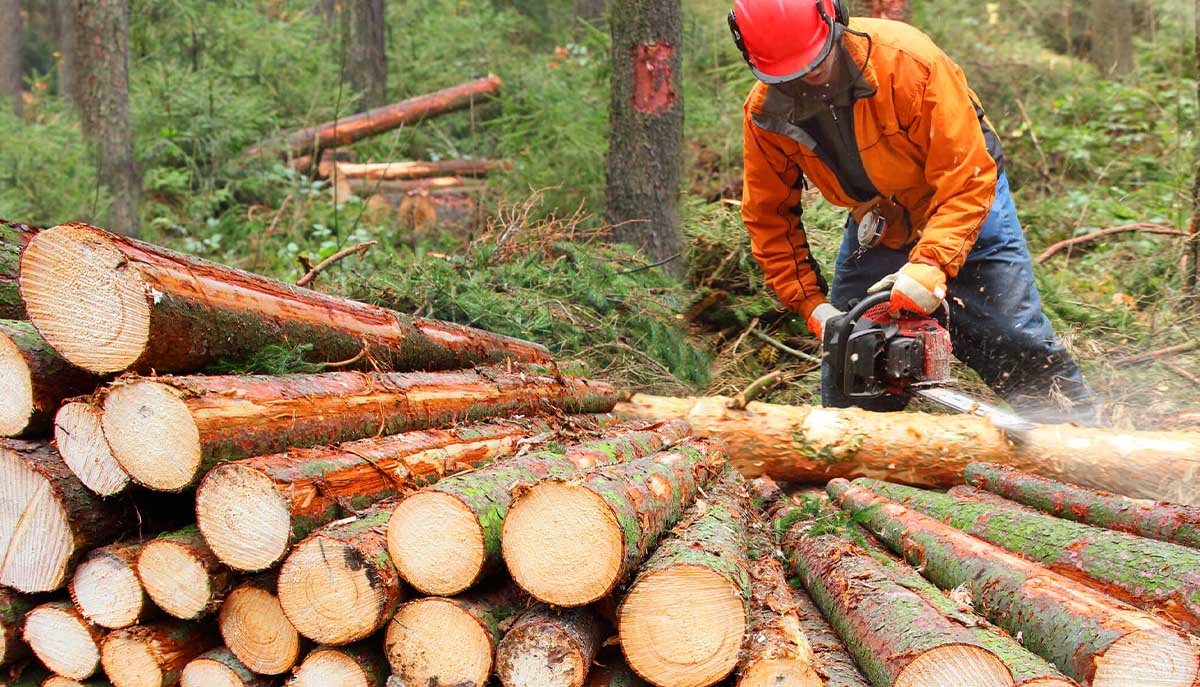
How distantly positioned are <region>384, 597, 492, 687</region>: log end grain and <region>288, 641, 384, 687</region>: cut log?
0.09 metres

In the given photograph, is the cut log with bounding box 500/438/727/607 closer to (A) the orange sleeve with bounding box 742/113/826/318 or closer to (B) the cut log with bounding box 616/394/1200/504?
(B) the cut log with bounding box 616/394/1200/504

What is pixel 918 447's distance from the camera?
396 cm

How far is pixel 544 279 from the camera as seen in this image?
17.3ft

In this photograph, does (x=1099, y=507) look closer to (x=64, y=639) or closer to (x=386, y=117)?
(x=64, y=639)

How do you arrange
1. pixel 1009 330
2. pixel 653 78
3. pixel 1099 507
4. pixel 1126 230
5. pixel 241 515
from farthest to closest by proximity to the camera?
1. pixel 653 78
2. pixel 1126 230
3. pixel 1009 330
4. pixel 1099 507
5. pixel 241 515

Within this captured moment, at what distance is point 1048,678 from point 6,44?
1980 cm

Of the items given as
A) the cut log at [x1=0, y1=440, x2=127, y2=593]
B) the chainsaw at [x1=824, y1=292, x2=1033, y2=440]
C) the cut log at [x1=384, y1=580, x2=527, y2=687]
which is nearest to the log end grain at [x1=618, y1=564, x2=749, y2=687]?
the cut log at [x1=384, y1=580, x2=527, y2=687]

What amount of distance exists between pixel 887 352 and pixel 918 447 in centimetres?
64

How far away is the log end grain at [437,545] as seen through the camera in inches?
78.5

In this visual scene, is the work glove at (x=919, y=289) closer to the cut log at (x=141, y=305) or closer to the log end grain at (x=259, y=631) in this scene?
the cut log at (x=141, y=305)

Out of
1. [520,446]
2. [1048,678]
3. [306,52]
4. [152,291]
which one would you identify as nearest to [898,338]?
[520,446]

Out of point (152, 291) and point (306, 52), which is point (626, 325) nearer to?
point (152, 291)

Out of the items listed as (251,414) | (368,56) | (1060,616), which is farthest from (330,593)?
(368,56)

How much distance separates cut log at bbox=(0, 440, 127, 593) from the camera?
229 cm
